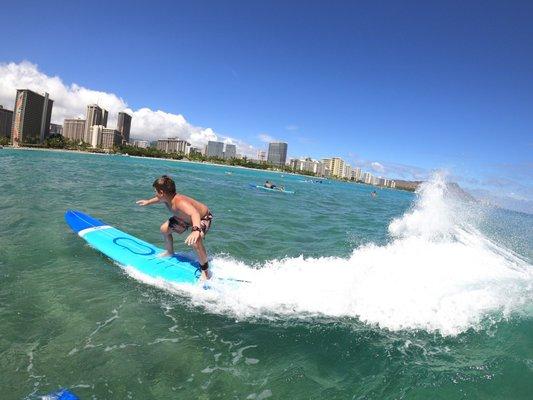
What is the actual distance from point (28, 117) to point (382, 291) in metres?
162

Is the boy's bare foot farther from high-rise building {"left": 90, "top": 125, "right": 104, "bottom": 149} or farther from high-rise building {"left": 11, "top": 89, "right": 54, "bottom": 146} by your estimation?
high-rise building {"left": 90, "top": 125, "right": 104, "bottom": 149}

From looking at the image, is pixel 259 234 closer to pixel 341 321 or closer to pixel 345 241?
pixel 345 241

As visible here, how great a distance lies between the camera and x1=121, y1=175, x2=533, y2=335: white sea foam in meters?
5.59

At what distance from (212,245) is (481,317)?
6.50 metres

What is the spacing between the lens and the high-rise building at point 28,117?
130 m

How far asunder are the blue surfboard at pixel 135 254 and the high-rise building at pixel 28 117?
468ft

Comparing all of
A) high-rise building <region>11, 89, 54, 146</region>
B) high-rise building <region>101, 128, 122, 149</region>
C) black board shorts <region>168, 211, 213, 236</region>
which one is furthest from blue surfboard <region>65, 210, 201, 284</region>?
high-rise building <region>101, 128, 122, 149</region>

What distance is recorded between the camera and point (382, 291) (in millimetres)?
6148

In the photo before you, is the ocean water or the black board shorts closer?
the ocean water

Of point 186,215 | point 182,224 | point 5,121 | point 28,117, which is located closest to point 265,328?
point 186,215

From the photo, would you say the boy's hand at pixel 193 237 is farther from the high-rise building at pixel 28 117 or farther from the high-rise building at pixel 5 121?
the high-rise building at pixel 5 121

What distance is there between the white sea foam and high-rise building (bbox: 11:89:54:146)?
482 feet

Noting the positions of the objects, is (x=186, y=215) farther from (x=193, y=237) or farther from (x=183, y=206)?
(x=193, y=237)

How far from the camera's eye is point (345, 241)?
12.7 meters
